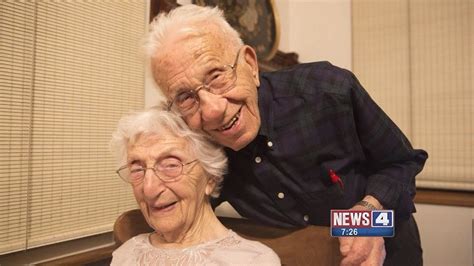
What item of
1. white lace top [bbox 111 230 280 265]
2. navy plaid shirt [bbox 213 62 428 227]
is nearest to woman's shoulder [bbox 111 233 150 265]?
white lace top [bbox 111 230 280 265]

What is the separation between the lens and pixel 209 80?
0.58 meters

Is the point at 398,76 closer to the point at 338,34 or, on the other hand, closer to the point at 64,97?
the point at 338,34

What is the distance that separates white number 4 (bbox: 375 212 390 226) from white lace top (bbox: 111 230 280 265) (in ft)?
0.75

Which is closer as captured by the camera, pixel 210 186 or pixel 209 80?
pixel 209 80

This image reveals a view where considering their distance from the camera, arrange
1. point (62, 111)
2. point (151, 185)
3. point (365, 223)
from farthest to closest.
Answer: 1. point (62, 111)
2. point (151, 185)
3. point (365, 223)

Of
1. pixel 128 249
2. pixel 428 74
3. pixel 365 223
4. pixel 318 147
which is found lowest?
pixel 128 249

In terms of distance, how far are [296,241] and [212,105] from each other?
12.8 inches

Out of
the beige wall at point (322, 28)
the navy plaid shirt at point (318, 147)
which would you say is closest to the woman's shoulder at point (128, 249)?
the navy plaid shirt at point (318, 147)

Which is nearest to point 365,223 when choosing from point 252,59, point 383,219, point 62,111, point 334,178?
point 383,219

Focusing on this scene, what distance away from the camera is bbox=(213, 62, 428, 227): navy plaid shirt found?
639 mm

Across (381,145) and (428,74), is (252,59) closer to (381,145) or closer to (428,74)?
(381,145)

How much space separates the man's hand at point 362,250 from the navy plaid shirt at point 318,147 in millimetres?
107

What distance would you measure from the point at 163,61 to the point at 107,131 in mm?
408

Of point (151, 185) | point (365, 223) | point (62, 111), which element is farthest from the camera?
point (62, 111)
